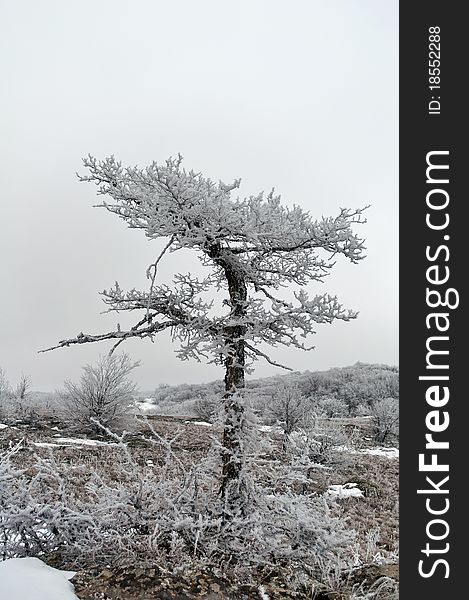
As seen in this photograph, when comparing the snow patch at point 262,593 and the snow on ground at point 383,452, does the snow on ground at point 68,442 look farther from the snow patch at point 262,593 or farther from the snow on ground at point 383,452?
the snow patch at point 262,593

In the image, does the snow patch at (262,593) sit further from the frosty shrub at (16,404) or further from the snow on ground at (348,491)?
the frosty shrub at (16,404)

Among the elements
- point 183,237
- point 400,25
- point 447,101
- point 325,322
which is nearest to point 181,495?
point 325,322

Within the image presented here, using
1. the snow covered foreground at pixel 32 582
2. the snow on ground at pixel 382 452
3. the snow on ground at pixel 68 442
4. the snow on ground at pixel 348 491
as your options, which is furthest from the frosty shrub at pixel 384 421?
the snow covered foreground at pixel 32 582

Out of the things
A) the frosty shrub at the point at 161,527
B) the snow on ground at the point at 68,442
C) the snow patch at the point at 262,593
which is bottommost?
the snow on ground at the point at 68,442

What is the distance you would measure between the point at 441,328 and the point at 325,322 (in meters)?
1.50

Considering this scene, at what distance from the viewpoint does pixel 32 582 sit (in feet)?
11.2

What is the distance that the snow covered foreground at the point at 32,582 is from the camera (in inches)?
126

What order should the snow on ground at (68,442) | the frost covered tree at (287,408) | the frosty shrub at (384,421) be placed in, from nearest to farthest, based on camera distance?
the snow on ground at (68,442), the frost covered tree at (287,408), the frosty shrub at (384,421)

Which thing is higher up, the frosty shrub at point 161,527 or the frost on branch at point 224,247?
the frost on branch at point 224,247

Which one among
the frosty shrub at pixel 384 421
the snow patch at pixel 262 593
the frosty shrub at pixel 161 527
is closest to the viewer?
the snow patch at pixel 262 593

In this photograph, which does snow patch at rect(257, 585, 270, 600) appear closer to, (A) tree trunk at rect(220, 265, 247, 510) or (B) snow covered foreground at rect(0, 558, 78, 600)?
(A) tree trunk at rect(220, 265, 247, 510)

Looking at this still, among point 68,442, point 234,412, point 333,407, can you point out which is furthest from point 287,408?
point 333,407

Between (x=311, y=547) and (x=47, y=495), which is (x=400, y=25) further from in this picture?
(x=47, y=495)

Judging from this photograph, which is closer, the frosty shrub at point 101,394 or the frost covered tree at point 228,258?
the frost covered tree at point 228,258
